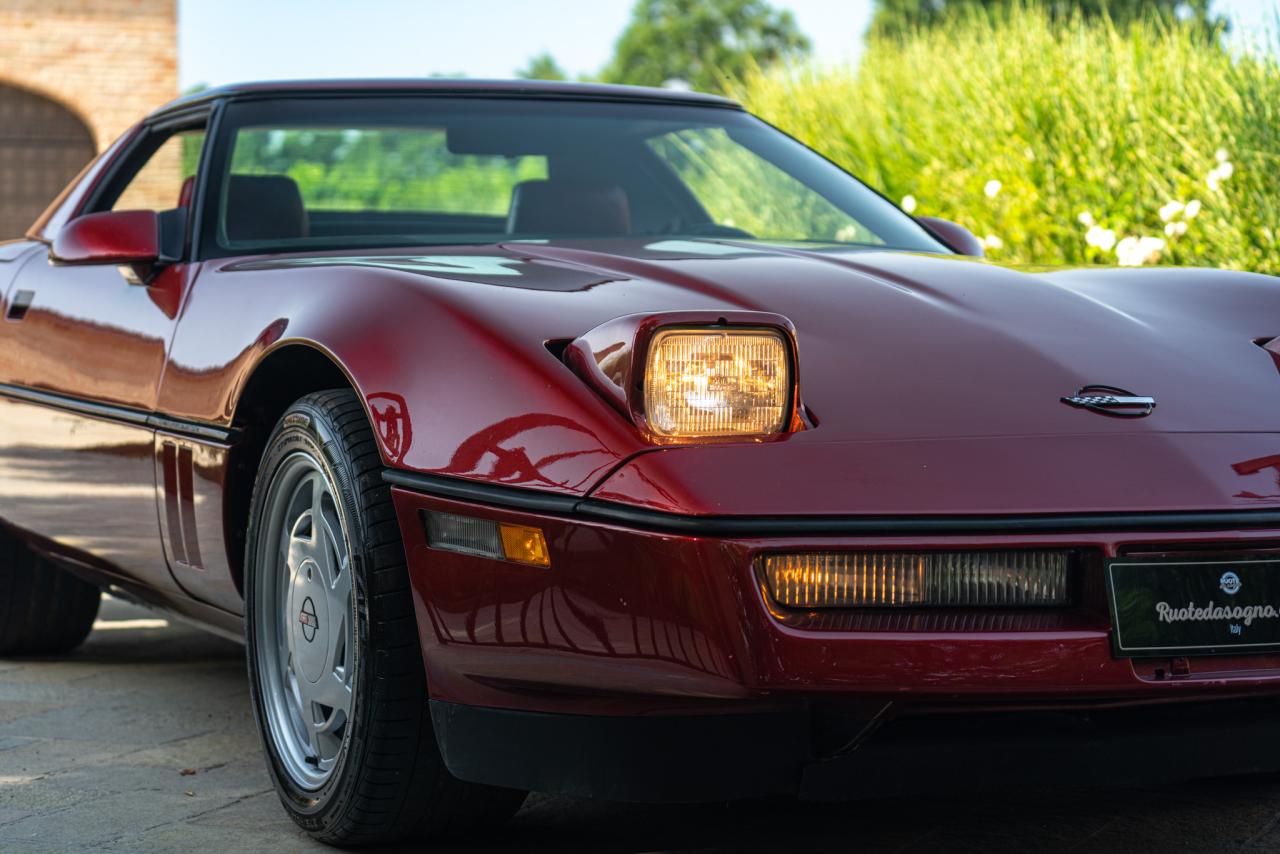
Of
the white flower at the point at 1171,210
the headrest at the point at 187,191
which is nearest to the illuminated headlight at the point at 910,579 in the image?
the headrest at the point at 187,191

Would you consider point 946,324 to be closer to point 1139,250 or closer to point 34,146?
point 1139,250

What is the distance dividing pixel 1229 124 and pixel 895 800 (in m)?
5.13

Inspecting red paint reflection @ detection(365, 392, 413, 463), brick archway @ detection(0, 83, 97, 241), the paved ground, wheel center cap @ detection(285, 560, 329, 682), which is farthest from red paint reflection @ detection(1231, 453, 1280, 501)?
brick archway @ detection(0, 83, 97, 241)

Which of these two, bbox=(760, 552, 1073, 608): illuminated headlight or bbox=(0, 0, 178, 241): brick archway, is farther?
bbox=(0, 0, 178, 241): brick archway

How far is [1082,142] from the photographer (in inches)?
326

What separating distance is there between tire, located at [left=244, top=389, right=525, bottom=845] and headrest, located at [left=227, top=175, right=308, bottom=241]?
0.84 meters

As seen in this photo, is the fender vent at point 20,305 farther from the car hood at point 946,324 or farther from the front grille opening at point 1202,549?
the front grille opening at point 1202,549

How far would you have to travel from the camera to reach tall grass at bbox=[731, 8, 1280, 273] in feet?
23.1

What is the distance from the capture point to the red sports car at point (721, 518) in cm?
220

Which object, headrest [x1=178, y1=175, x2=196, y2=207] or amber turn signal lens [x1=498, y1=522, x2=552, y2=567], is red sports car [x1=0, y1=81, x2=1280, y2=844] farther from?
headrest [x1=178, y1=175, x2=196, y2=207]

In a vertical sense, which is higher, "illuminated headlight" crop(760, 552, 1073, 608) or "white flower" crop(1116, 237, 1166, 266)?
"illuminated headlight" crop(760, 552, 1073, 608)

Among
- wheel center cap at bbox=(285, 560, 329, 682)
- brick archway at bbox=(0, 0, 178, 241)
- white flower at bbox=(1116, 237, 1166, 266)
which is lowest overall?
brick archway at bbox=(0, 0, 178, 241)

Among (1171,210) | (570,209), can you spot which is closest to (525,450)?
(570,209)

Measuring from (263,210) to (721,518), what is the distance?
1.90 meters
